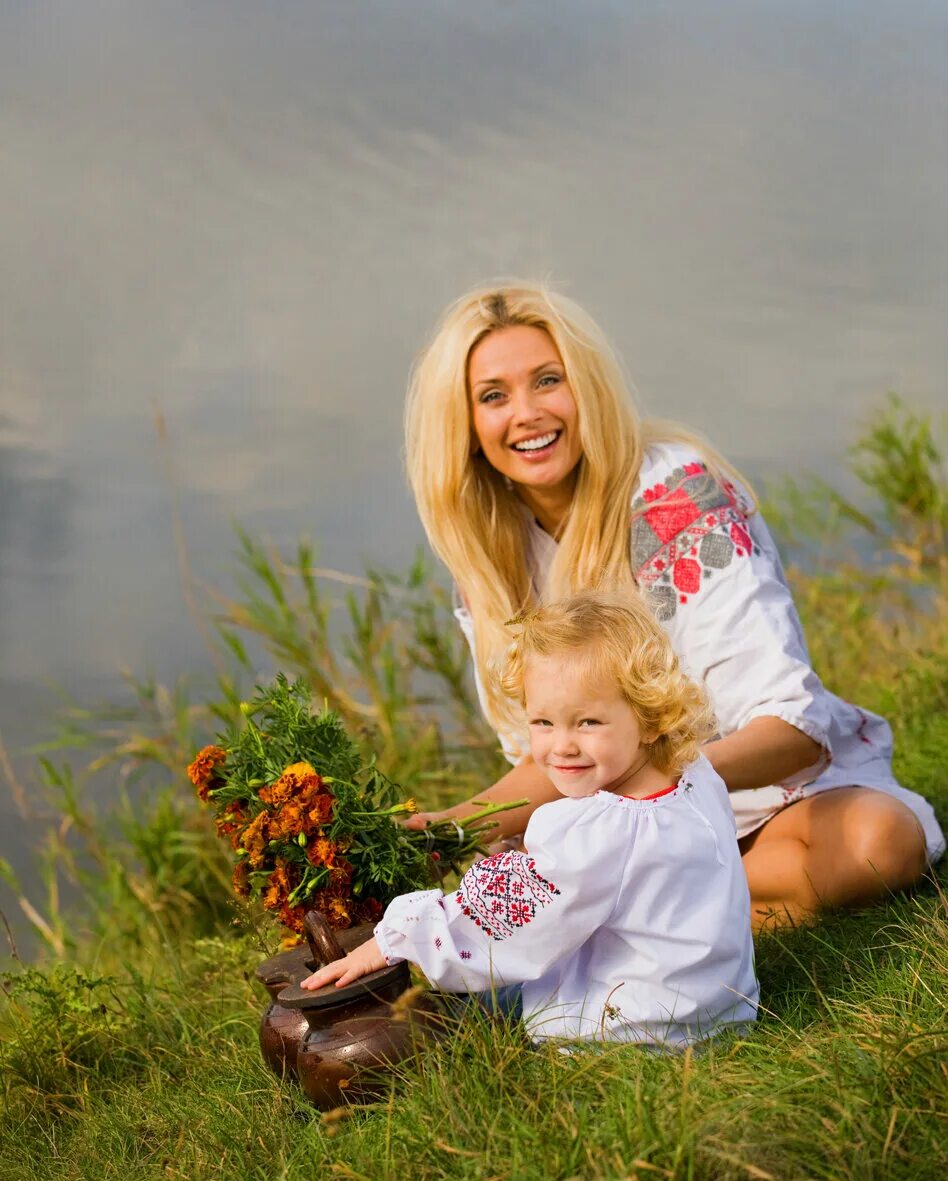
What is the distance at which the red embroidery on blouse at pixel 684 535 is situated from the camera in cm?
317

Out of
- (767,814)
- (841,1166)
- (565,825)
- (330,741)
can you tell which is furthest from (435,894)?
(767,814)

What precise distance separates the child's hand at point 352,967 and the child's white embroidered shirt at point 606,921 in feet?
0.09

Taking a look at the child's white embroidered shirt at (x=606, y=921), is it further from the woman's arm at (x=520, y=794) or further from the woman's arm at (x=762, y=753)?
the woman's arm at (x=520, y=794)

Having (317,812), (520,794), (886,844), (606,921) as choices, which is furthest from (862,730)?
(317,812)

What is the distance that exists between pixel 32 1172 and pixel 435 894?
1068mm

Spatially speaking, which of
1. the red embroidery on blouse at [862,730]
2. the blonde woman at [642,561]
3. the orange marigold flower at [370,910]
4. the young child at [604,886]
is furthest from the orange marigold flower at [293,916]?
the red embroidery on blouse at [862,730]

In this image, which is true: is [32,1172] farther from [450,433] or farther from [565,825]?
[450,433]

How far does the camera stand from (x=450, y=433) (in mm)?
3482

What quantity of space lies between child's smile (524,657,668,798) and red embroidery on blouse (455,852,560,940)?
0.17 metres

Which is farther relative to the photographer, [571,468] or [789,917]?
[571,468]

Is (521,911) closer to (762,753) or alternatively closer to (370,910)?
(370,910)

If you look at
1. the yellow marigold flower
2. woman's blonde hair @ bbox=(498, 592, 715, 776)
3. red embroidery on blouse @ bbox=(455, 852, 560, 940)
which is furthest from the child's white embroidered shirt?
the yellow marigold flower

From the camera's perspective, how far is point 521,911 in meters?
2.13

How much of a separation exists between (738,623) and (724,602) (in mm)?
63
